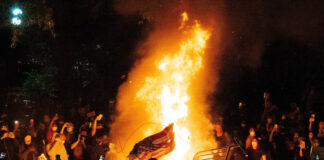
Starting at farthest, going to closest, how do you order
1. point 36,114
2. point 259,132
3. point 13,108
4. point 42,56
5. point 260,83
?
point 260,83
point 42,56
point 13,108
point 36,114
point 259,132

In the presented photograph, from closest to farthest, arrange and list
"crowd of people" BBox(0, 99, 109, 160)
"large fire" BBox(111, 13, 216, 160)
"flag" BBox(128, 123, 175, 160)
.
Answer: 1. "flag" BBox(128, 123, 175, 160)
2. "crowd of people" BBox(0, 99, 109, 160)
3. "large fire" BBox(111, 13, 216, 160)

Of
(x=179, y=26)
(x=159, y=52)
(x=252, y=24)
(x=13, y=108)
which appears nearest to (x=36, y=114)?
(x=13, y=108)

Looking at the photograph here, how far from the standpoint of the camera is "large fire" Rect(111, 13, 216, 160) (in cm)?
1132

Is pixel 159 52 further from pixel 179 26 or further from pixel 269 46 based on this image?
pixel 269 46

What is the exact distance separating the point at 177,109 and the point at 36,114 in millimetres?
4312

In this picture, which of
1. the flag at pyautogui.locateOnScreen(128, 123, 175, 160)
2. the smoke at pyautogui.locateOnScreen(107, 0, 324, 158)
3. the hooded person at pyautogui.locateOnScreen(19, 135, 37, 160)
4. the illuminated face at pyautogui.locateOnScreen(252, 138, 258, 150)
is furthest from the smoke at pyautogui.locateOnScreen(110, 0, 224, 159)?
the flag at pyautogui.locateOnScreen(128, 123, 175, 160)

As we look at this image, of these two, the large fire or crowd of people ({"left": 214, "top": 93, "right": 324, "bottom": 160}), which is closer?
crowd of people ({"left": 214, "top": 93, "right": 324, "bottom": 160})

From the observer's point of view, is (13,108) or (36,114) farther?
(13,108)

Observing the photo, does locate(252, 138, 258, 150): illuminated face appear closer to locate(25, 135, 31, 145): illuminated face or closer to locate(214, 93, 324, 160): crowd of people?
locate(214, 93, 324, 160): crowd of people

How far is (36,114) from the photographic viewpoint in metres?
12.4

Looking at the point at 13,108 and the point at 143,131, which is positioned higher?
the point at 13,108

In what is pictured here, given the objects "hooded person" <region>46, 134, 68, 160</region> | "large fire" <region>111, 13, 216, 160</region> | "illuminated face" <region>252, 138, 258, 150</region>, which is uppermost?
"large fire" <region>111, 13, 216, 160</region>

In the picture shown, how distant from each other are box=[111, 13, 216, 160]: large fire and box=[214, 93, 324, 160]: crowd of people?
791mm

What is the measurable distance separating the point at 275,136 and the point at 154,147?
3894mm
